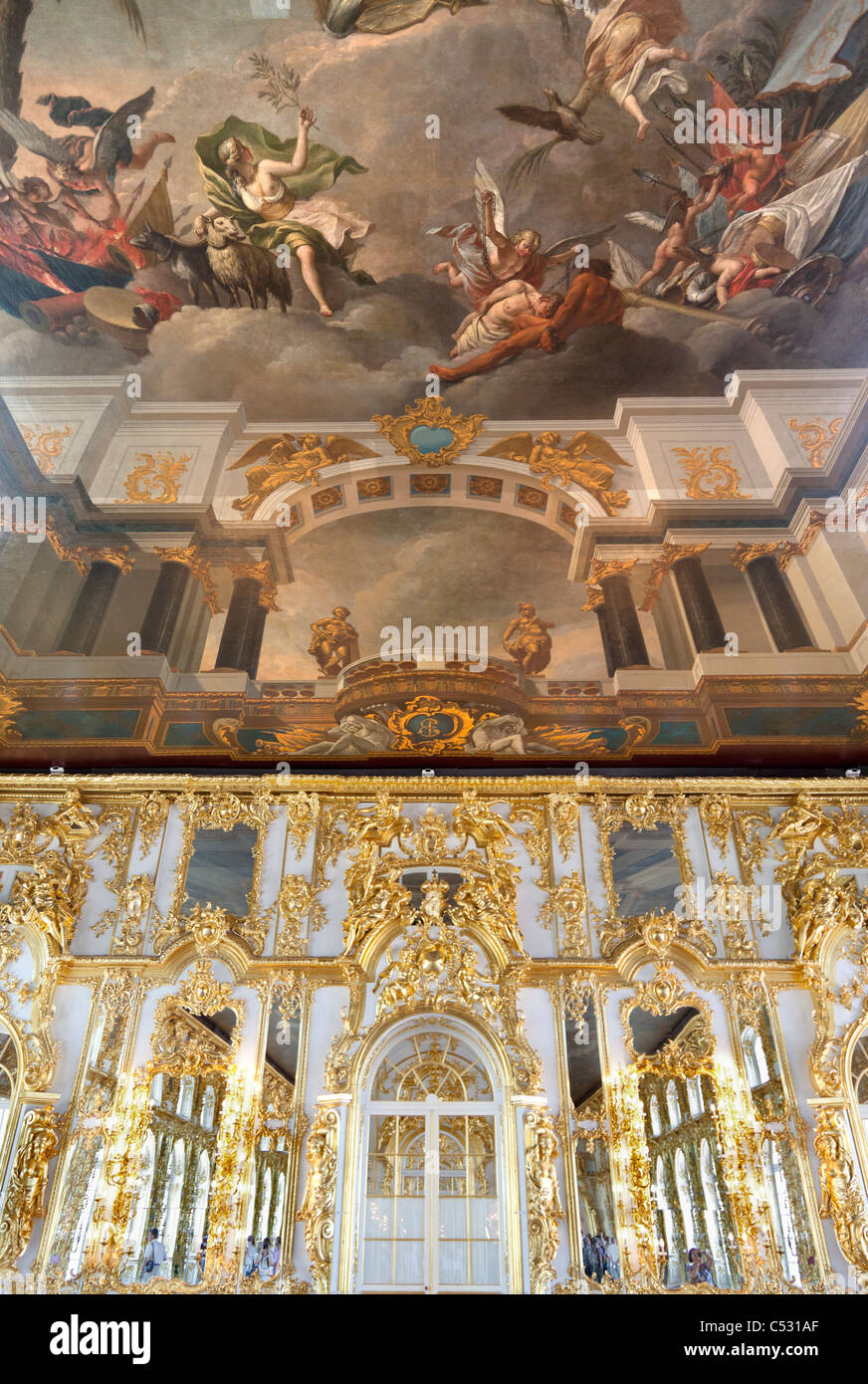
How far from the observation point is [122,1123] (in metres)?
11.2

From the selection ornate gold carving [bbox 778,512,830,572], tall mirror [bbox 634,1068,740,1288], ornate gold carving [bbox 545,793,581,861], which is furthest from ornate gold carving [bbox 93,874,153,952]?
ornate gold carving [bbox 778,512,830,572]

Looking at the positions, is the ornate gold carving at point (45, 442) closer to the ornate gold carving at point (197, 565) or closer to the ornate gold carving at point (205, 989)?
the ornate gold carving at point (197, 565)

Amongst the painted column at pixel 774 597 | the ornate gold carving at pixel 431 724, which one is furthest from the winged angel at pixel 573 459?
→ the ornate gold carving at pixel 431 724

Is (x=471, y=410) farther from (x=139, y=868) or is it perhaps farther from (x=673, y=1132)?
(x=673, y=1132)

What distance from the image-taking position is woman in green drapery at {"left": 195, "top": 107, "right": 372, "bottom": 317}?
10430 mm

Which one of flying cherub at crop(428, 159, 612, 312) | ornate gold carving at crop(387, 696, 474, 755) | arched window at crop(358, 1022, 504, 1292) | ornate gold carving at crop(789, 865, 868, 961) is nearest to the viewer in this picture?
arched window at crop(358, 1022, 504, 1292)

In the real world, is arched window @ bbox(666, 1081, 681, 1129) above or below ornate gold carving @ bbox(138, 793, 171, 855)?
below

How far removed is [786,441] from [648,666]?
3.58 m

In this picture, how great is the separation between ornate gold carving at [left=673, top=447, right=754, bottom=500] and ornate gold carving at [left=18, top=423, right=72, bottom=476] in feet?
27.1

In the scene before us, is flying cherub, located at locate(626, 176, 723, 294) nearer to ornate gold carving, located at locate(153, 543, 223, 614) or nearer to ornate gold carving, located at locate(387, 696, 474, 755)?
ornate gold carving, located at locate(387, 696, 474, 755)

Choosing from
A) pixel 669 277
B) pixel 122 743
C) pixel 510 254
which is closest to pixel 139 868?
pixel 122 743

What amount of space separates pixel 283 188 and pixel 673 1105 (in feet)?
40.2

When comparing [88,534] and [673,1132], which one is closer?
[673,1132]

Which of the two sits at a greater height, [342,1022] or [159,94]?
Answer: [159,94]
